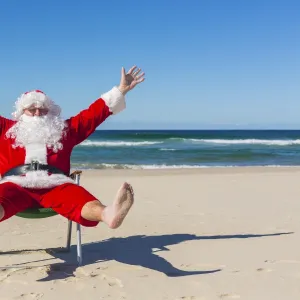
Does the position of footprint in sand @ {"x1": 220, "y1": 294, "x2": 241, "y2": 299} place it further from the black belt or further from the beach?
the black belt

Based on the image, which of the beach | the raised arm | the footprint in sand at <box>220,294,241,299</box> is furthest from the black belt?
the footprint in sand at <box>220,294,241,299</box>

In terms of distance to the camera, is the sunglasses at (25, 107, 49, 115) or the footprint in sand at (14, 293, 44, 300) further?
the sunglasses at (25, 107, 49, 115)

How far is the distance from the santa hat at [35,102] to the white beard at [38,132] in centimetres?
15

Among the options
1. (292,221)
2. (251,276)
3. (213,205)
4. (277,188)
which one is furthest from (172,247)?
(277,188)

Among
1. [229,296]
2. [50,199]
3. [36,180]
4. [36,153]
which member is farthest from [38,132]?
[229,296]

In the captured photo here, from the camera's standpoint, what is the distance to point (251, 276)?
3.46 m

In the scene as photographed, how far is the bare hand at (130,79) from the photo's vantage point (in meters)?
4.38

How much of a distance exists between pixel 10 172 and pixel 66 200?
594mm

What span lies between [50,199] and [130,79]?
1.40 metres

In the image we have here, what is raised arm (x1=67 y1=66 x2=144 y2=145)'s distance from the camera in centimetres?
418

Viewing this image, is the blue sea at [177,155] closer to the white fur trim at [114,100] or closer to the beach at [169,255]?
the beach at [169,255]

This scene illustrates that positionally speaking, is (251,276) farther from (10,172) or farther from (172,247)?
(10,172)

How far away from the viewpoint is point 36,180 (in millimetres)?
3766

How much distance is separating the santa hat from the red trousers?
32.4 inches
